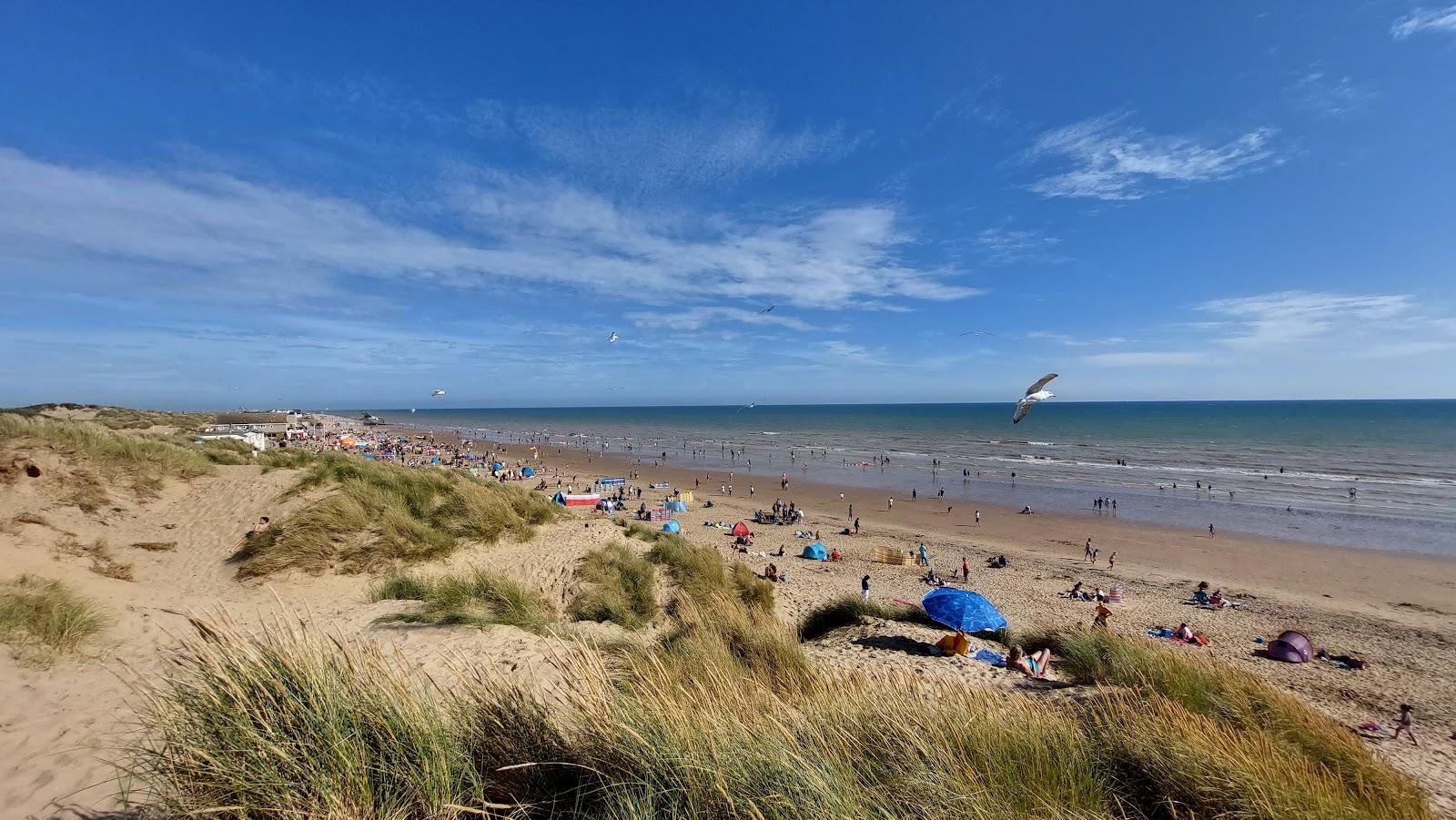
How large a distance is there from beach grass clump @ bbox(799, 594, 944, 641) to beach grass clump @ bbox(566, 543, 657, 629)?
10.3 ft

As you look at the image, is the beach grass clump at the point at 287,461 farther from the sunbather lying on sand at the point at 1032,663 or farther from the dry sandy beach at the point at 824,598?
the sunbather lying on sand at the point at 1032,663

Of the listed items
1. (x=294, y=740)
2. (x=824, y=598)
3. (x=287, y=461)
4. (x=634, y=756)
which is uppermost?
(x=294, y=740)

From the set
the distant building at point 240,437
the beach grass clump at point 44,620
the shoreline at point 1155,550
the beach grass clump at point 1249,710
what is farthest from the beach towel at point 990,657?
the distant building at point 240,437

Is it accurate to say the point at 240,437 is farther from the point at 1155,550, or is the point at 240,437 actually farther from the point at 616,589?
the point at 1155,550

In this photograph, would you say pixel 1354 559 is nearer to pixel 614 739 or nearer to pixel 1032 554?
pixel 1032 554

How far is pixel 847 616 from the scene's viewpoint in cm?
1158

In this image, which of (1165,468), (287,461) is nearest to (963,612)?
(287,461)

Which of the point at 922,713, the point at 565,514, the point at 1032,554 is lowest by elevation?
the point at 1032,554

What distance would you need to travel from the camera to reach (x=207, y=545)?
1190 centimetres

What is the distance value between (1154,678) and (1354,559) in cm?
2624

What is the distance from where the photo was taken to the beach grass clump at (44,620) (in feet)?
18.4

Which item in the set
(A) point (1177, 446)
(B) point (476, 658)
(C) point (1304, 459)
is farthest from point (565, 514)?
(A) point (1177, 446)

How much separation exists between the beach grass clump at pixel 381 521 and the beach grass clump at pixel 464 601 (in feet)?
3.83

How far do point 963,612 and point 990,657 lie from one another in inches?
61.8
